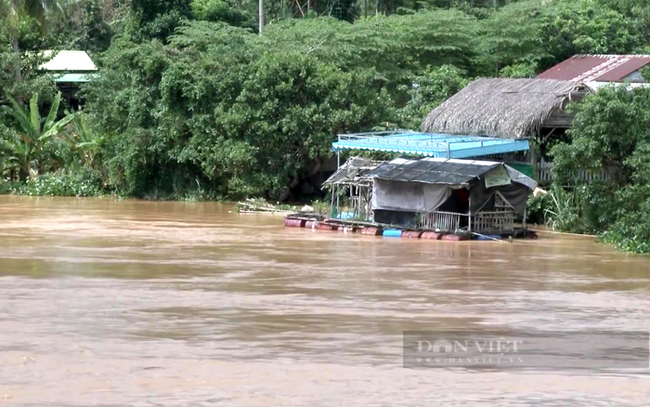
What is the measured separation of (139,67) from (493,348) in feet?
66.7

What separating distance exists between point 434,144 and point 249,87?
253 inches

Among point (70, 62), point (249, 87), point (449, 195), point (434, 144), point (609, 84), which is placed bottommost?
point (449, 195)

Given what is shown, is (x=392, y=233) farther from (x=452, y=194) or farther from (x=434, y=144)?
(x=434, y=144)

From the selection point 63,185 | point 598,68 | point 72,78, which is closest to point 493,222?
point 598,68

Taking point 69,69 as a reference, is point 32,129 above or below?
below

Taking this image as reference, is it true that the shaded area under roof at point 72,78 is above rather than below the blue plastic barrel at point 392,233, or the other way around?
above

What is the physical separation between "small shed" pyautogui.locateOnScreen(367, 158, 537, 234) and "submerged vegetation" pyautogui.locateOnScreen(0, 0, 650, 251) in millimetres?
1676

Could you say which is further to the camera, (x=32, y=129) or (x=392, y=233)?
(x=32, y=129)

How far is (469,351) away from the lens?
1255 centimetres

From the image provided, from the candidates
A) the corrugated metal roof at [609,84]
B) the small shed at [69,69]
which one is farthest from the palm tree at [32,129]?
the corrugated metal roof at [609,84]

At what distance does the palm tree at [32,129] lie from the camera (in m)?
31.9

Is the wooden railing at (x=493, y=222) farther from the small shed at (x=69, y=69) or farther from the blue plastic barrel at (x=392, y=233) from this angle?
the small shed at (x=69, y=69)

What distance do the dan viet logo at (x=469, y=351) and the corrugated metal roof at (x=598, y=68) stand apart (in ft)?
50.3

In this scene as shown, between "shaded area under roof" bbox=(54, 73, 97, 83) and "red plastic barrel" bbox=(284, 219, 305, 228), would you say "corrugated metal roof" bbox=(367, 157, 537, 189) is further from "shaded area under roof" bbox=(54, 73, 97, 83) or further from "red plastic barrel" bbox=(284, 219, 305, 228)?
"shaded area under roof" bbox=(54, 73, 97, 83)
